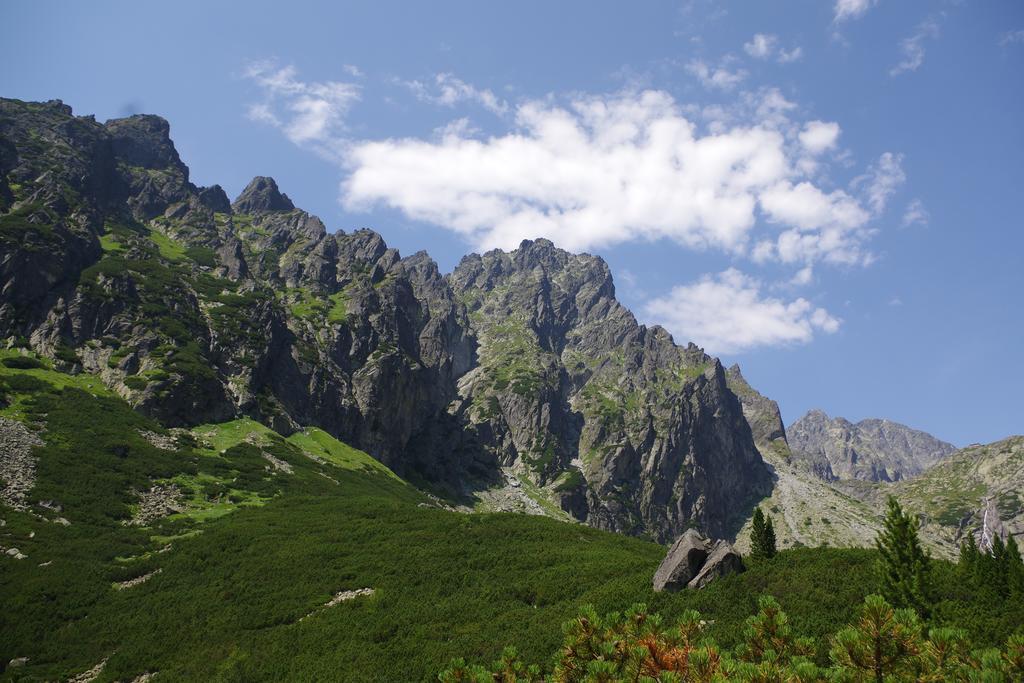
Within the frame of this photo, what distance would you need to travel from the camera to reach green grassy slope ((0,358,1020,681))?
34125mm

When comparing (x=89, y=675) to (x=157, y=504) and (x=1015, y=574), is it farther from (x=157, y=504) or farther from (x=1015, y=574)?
(x=1015, y=574)

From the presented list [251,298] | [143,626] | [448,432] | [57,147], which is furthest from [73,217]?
[143,626]

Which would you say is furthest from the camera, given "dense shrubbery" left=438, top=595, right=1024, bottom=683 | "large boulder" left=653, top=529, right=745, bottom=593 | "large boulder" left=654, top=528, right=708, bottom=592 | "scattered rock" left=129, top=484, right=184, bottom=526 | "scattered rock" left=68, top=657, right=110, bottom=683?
"scattered rock" left=129, top=484, right=184, bottom=526

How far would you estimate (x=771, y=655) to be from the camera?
13.1 metres

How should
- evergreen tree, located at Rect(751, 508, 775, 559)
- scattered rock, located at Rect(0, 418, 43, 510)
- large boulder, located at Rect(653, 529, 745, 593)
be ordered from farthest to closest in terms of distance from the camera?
scattered rock, located at Rect(0, 418, 43, 510) → evergreen tree, located at Rect(751, 508, 775, 559) → large boulder, located at Rect(653, 529, 745, 593)

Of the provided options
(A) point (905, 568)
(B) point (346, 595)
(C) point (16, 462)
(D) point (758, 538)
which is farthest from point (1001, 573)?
(C) point (16, 462)

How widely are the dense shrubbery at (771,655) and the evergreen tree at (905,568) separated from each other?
17249 mm

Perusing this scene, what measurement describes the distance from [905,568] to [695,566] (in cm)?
1379

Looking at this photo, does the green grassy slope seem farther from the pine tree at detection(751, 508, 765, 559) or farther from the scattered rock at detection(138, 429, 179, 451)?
the scattered rock at detection(138, 429, 179, 451)

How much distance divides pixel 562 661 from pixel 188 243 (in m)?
219

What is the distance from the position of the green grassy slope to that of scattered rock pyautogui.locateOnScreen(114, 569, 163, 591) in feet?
1.31

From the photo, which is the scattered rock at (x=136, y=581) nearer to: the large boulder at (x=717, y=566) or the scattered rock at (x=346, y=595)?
the scattered rock at (x=346, y=595)

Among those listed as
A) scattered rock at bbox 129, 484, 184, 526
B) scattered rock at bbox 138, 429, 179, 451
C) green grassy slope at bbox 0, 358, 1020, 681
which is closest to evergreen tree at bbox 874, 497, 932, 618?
A: green grassy slope at bbox 0, 358, 1020, 681

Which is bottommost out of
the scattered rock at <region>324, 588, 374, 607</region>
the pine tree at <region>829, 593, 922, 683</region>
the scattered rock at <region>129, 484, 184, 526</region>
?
the scattered rock at <region>129, 484, 184, 526</region>
